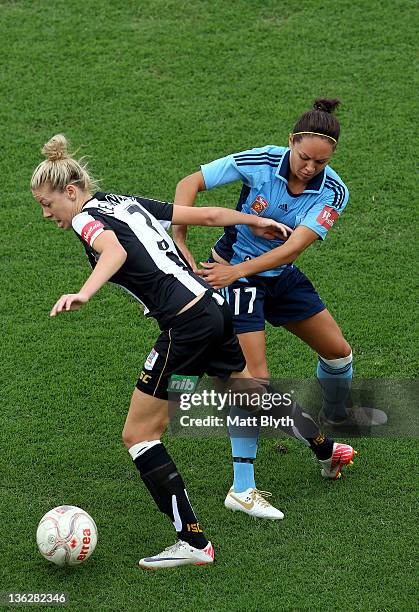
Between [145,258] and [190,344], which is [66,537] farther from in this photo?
[145,258]

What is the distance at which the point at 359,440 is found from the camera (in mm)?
6941

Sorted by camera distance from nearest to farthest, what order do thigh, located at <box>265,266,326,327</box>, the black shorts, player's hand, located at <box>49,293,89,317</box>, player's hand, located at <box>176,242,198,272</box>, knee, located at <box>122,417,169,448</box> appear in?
player's hand, located at <box>49,293,89,317</box>, the black shorts, knee, located at <box>122,417,169,448</box>, player's hand, located at <box>176,242,198,272</box>, thigh, located at <box>265,266,326,327</box>

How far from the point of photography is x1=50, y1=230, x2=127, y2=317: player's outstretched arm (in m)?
5.02

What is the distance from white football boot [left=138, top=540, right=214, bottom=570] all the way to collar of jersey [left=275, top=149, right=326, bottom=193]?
206cm

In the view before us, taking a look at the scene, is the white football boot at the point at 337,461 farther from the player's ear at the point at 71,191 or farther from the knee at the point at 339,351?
the player's ear at the point at 71,191

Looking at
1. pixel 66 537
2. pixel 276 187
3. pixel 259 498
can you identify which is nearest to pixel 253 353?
pixel 259 498

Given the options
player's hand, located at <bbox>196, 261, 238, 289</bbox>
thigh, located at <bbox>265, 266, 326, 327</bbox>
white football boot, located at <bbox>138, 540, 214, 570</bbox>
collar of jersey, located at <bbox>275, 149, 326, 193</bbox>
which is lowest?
white football boot, located at <bbox>138, 540, 214, 570</bbox>

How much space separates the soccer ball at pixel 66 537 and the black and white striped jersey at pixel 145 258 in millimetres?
1115

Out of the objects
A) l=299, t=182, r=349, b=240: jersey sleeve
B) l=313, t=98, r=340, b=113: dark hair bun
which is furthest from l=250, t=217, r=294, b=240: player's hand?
l=313, t=98, r=340, b=113: dark hair bun

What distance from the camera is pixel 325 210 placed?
20.3 ft

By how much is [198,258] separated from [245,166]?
7.55 feet

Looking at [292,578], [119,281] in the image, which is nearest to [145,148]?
[119,281]

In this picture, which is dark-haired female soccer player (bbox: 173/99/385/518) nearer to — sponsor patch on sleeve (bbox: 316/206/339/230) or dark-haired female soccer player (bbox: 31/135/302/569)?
sponsor patch on sleeve (bbox: 316/206/339/230)

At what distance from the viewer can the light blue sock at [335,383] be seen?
684 centimetres
